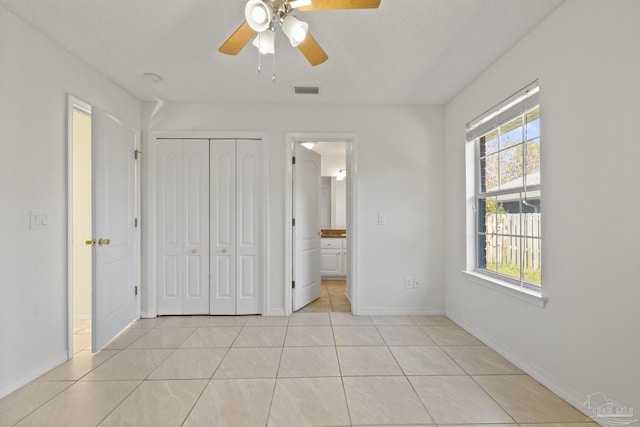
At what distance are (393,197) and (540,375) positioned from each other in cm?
205

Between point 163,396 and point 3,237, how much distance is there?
141 cm

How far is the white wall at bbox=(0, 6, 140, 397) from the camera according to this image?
1965mm

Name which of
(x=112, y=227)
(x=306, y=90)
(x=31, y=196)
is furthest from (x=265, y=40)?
(x=112, y=227)

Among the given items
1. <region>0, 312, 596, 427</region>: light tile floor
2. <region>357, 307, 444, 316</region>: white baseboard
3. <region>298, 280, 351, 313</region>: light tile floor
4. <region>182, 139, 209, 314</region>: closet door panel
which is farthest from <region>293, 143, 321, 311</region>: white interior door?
<region>182, 139, 209, 314</region>: closet door panel

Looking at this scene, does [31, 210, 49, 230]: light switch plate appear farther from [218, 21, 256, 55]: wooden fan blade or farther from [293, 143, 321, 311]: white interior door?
[293, 143, 321, 311]: white interior door

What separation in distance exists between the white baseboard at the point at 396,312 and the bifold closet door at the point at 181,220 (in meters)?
1.82

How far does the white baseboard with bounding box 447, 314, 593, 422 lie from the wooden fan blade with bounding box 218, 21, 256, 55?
9.26 feet

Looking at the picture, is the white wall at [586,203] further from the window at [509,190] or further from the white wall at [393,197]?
the white wall at [393,197]

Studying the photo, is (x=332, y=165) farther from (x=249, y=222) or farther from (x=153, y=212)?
(x=153, y=212)

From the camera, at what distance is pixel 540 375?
82.3 inches

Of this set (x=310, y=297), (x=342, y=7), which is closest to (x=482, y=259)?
(x=310, y=297)

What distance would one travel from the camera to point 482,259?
3016 millimetres

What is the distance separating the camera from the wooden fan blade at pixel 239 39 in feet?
5.77

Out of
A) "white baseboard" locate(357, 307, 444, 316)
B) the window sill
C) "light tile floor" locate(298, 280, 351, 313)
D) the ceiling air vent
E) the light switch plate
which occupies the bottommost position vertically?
"light tile floor" locate(298, 280, 351, 313)
